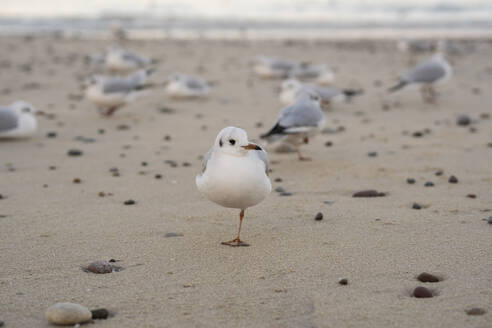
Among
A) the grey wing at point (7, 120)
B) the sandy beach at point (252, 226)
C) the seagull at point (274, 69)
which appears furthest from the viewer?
the seagull at point (274, 69)

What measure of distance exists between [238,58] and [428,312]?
16861mm

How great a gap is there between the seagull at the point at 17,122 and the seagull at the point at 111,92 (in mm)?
1763

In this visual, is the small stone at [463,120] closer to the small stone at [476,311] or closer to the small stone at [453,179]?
the small stone at [453,179]

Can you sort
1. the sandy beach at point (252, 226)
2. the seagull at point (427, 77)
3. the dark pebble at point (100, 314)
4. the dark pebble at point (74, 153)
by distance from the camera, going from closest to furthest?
the dark pebble at point (100, 314), the sandy beach at point (252, 226), the dark pebble at point (74, 153), the seagull at point (427, 77)

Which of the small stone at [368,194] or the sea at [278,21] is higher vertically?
the sea at [278,21]

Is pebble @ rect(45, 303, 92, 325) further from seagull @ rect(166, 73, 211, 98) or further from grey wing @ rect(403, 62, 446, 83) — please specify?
grey wing @ rect(403, 62, 446, 83)

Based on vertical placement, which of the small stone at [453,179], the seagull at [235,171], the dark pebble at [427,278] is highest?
the small stone at [453,179]

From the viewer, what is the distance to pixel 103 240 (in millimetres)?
4461

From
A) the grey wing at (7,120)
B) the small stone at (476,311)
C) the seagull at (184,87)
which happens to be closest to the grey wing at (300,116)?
the grey wing at (7,120)

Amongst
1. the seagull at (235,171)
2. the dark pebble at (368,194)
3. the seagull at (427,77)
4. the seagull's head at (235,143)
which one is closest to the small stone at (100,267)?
the seagull at (235,171)

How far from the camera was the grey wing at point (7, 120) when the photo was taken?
8273 millimetres

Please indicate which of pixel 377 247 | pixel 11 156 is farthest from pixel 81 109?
pixel 377 247

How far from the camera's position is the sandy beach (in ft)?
10.9

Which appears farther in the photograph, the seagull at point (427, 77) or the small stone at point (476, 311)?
the seagull at point (427, 77)
